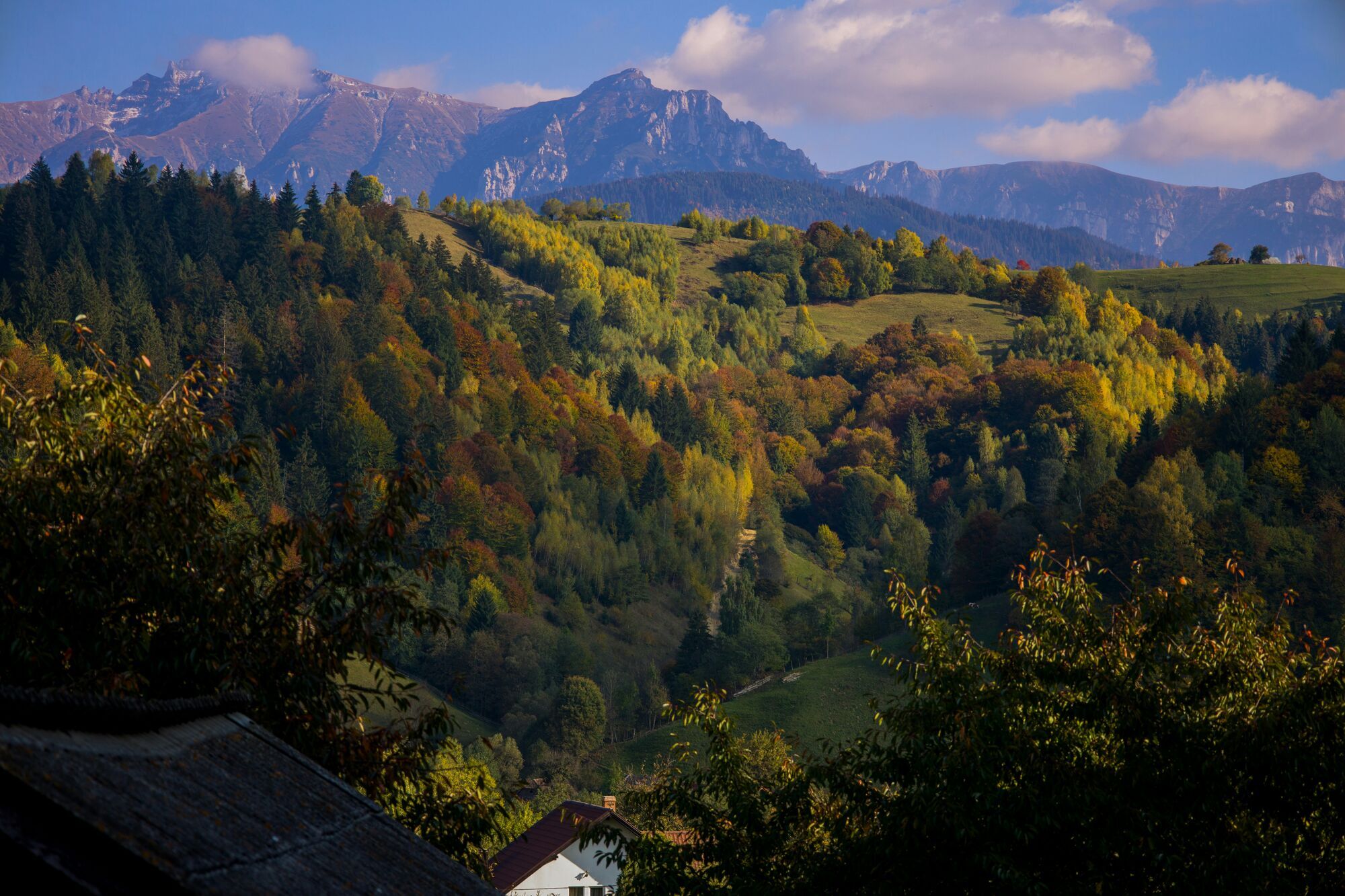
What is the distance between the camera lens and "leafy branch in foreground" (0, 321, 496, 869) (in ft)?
27.8

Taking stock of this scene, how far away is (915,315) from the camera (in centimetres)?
17350

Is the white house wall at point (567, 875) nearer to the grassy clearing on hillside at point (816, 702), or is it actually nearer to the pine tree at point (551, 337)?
the grassy clearing on hillside at point (816, 702)

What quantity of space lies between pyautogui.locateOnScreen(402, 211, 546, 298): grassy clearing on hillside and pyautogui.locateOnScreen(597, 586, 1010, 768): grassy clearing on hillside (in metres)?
88.7

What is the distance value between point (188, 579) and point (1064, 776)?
7.04m

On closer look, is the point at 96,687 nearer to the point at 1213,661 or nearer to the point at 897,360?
the point at 1213,661

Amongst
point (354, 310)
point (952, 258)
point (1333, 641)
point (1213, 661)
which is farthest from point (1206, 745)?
point (952, 258)

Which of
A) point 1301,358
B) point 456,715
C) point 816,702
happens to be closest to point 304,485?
point 456,715

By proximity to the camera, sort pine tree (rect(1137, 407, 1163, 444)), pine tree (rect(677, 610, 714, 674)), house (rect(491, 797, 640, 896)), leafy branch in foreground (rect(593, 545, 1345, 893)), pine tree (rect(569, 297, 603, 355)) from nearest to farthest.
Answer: leafy branch in foreground (rect(593, 545, 1345, 893))
house (rect(491, 797, 640, 896))
pine tree (rect(677, 610, 714, 674))
pine tree (rect(1137, 407, 1163, 444))
pine tree (rect(569, 297, 603, 355))

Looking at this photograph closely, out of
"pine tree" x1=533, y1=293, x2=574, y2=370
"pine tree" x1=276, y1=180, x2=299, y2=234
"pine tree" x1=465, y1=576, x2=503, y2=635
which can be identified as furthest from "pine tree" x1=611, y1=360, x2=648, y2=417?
"pine tree" x1=465, y1=576, x2=503, y2=635

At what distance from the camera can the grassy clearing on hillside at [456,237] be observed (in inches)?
6176

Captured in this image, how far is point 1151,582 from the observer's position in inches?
2835

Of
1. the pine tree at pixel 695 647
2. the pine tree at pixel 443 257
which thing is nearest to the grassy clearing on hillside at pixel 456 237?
the pine tree at pixel 443 257

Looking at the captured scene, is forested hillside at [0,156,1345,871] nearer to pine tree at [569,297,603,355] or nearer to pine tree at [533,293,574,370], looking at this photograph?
pine tree at [569,297,603,355]

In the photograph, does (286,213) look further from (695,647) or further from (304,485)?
(695,647)
